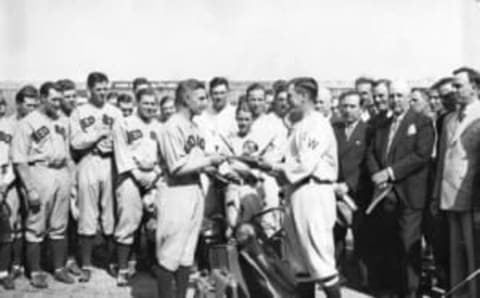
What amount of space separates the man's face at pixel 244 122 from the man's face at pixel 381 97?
3.95ft

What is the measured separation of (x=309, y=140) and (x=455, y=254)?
157 cm

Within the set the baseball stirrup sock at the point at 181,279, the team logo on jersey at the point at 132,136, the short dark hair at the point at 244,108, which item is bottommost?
the baseball stirrup sock at the point at 181,279

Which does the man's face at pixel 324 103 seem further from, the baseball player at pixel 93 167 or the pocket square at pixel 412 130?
the baseball player at pixel 93 167

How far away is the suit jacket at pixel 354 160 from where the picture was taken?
22.4 feet

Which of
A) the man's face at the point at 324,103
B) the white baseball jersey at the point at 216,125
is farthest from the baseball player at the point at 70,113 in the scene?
the man's face at the point at 324,103

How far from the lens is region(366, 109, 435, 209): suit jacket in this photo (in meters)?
6.21

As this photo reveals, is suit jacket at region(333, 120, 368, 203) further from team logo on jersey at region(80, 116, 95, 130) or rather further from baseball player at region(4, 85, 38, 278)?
baseball player at region(4, 85, 38, 278)

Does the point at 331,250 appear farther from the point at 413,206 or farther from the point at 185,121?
the point at 185,121

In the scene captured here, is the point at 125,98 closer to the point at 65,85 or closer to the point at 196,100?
the point at 65,85

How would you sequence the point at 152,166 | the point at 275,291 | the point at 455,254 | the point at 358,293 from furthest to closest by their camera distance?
the point at 152,166
the point at 358,293
the point at 455,254
the point at 275,291

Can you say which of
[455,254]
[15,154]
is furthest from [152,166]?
[455,254]

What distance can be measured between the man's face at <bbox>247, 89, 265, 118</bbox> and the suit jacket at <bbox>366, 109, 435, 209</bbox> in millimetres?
1447

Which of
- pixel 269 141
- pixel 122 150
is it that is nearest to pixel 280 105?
pixel 269 141

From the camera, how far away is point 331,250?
569 cm
